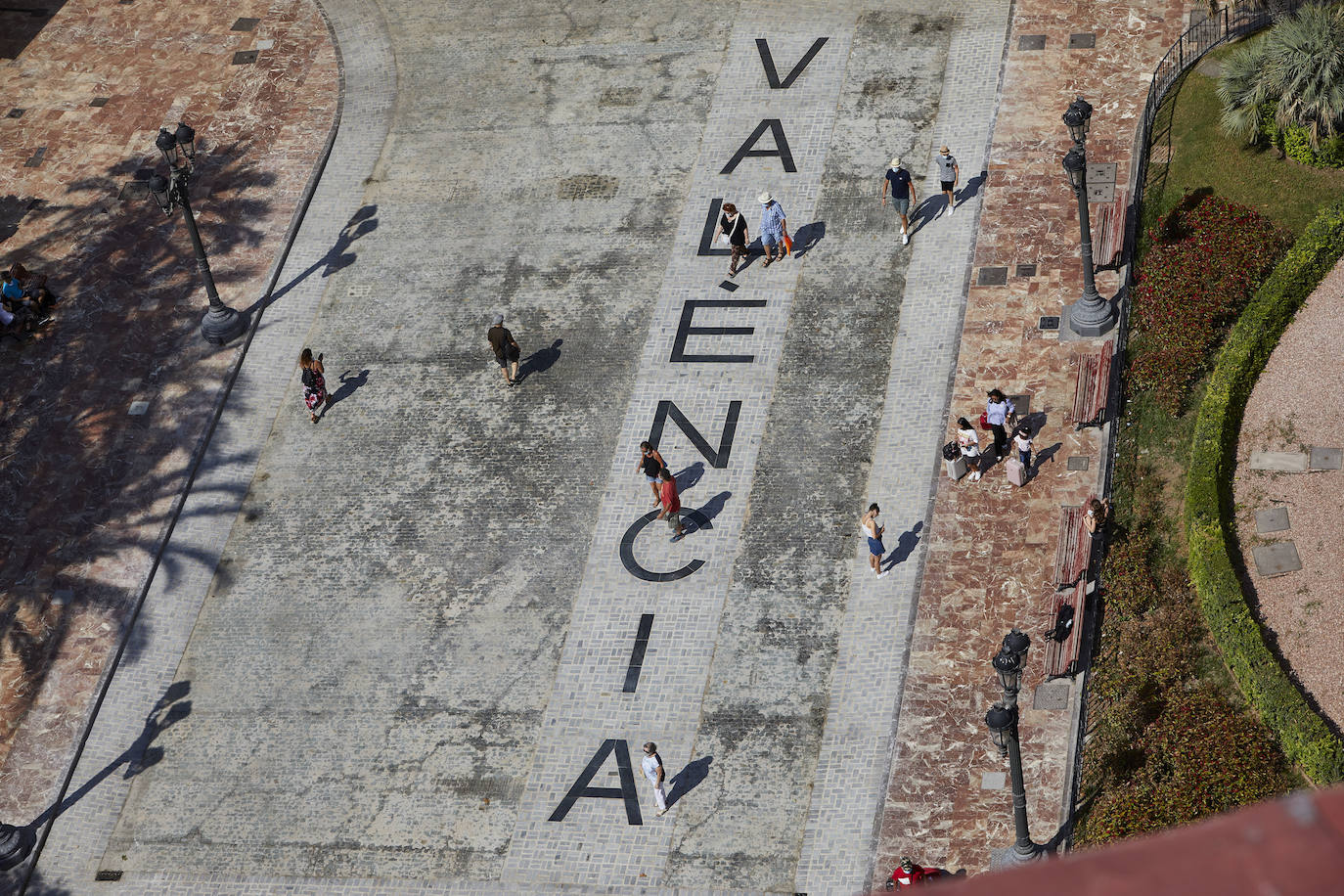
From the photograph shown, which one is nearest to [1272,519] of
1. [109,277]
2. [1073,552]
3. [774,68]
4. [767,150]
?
[1073,552]

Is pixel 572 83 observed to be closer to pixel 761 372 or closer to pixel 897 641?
pixel 761 372

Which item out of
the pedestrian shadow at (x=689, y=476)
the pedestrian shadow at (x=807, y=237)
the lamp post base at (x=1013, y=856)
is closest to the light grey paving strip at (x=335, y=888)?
the lamp post base at (x=1013, y=856)

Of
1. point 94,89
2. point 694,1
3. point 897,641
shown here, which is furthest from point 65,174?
point 897,641

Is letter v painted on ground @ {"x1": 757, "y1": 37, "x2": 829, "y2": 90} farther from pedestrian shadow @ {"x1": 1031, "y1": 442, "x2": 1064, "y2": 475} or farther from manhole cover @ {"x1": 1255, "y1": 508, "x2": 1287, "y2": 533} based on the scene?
manhole cover @ {"x1": 1255, "y1": 508, "x2": 1287, "y2": 533}

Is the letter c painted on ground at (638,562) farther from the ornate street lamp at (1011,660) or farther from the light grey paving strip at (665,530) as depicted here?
the ornate street lamp at (1011,660)

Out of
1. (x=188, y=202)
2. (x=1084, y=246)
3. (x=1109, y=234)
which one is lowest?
(x=1109, y=234)

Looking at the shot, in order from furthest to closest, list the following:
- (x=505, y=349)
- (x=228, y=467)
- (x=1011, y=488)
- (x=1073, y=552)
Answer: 1. (x=228, y=467)
2. (x=505, y=349)
3. (x=1011, y=488)
4. (x=1073, y=552)

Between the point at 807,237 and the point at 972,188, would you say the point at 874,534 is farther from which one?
the point at 972,188

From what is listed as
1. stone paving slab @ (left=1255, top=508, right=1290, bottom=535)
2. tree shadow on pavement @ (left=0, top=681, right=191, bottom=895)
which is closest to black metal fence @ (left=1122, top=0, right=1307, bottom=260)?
stone paving slab @ (left=1255, top=508, right=1290, bottom=535)
